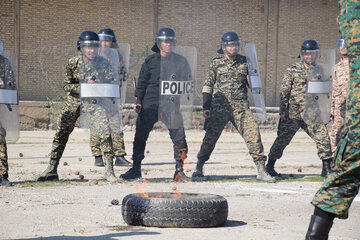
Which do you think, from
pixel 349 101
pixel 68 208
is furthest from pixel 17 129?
pixel 349 101

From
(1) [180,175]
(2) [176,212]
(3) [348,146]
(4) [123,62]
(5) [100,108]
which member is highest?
(4) [123,62]

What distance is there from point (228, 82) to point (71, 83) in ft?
6.24

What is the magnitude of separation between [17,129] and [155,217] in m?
3.02

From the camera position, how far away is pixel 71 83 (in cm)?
786

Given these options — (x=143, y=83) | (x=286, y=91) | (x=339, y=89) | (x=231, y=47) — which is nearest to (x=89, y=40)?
(x=143, y=83)

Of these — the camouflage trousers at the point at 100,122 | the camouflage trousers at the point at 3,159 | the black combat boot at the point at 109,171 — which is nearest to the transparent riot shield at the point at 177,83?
the camouflage trousers at the point at 100,122

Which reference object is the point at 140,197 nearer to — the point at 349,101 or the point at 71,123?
the point at 349,101

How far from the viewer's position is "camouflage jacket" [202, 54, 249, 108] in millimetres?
8297

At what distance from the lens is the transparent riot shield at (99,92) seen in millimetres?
7668

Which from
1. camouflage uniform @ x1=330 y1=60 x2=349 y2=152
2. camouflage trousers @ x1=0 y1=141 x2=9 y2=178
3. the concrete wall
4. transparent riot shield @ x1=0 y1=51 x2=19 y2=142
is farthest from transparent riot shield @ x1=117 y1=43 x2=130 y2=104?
the concrete wall

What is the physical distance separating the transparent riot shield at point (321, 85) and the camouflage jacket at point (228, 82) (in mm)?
926

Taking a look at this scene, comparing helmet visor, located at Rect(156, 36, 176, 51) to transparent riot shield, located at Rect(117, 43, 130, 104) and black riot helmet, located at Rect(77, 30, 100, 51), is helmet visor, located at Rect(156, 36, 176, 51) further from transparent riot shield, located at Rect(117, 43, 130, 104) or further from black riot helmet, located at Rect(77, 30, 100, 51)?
black riot helmet, located at Rect(77, 30, 100, 51)

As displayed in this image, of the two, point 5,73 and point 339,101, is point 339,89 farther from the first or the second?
point 5,73

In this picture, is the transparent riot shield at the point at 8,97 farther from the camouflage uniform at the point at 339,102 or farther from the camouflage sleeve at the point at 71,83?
the camouflage uniform at the point at 339,102
